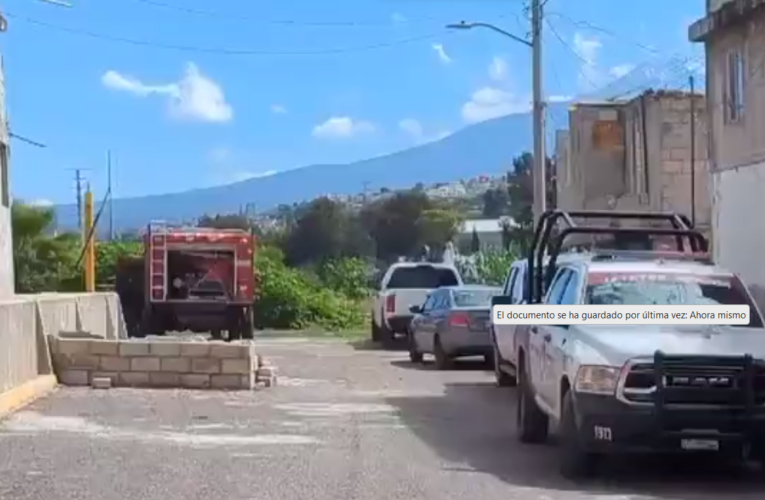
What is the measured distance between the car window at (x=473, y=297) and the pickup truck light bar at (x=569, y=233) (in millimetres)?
8163

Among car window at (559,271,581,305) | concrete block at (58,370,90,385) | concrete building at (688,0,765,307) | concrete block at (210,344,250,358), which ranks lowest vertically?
concrete block at (58,370,90,385)

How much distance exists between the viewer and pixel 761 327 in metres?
12.8

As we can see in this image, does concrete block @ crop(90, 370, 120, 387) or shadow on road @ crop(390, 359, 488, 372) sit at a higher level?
concrete block @ crop(90, 370, 120, 387)

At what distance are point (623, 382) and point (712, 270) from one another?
9.25ft

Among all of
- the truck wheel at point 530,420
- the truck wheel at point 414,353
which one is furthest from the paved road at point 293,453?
the truck wheel at point 414,353

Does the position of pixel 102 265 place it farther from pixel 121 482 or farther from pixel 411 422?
pixel 121 482

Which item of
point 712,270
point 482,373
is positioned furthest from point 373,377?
point 712,270

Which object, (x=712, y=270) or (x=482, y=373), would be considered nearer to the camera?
A: (x=712, y=270)

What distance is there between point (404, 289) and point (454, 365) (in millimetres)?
8576

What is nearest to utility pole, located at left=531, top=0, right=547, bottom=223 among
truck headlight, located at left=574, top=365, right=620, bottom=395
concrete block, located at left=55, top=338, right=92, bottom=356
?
concrete block, located at left=55, top=338, right=92, bottom=356

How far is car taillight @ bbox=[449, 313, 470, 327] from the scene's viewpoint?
24500 millimetres

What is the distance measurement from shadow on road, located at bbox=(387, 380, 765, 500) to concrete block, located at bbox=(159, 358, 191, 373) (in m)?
3.43

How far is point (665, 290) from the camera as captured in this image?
43.3 feet

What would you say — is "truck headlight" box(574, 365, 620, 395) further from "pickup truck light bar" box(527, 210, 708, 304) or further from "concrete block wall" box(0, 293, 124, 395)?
"concrete block wall" box(0, 293, 124, 395)
